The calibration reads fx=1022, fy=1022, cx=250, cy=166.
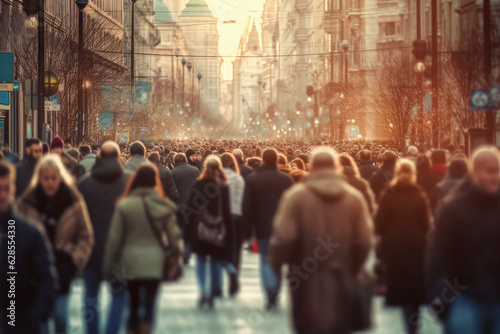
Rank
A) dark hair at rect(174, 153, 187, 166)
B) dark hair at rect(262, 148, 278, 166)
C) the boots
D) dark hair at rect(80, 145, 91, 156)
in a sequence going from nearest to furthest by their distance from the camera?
the boots < dark hair at rect(262, 148, 278, 166) < dark hair at rect(174, 153, 187, 166) < dark hair at rect(80, 145, 91, 156)

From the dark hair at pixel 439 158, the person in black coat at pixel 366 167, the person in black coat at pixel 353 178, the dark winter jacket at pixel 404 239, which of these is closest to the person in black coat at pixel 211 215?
the person in black coat at pixel 353 178

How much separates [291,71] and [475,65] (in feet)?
495

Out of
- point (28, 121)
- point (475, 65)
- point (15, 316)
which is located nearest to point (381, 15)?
point (28, 121)

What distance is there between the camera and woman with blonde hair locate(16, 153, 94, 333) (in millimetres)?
8258

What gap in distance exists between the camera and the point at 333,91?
7006 cm

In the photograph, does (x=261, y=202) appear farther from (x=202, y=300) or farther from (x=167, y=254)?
(x=167, y=254)

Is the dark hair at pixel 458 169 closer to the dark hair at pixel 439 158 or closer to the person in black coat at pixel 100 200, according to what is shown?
the dark hair at pixel 439 158

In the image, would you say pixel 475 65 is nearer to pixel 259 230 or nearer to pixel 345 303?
pixel 259 230

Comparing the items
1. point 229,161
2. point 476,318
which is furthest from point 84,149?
point 476,318

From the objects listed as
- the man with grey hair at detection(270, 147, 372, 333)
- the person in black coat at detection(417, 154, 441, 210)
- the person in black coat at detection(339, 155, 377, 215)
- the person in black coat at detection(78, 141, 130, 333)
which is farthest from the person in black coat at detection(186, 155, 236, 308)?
the man with grey hair at detection(270, 147, 372, 333)

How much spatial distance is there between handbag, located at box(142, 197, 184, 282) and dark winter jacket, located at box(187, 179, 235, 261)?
314 cm

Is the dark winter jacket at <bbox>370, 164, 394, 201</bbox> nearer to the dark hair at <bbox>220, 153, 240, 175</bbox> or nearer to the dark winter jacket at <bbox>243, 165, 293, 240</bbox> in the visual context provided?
the dark hair at <bbox>220, 153, 240, 175</bbox>

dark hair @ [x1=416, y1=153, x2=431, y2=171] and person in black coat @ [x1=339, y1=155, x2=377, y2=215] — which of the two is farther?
dark hair @ [x1=416, y1=153, x2=431, y2=171]

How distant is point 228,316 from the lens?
11125mm
